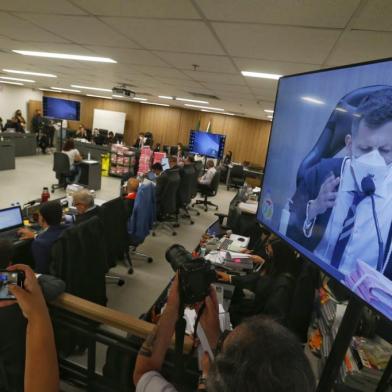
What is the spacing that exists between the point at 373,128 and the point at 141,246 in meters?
3.78

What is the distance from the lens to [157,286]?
311 cm

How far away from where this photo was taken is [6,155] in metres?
6.95

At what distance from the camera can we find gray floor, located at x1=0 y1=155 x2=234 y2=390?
2.83m

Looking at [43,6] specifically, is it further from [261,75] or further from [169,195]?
[169,195]

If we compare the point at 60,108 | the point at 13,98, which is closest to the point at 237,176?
the point at 60,108

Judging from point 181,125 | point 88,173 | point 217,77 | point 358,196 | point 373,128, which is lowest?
point 88,173

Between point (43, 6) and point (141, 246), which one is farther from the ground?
point (43, 6)

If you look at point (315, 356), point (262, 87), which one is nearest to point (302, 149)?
point (315, 356)

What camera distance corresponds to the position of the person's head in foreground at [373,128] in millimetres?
633

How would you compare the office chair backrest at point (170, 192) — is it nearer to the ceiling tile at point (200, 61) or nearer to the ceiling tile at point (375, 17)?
the ceiling tile at point (200, 61)

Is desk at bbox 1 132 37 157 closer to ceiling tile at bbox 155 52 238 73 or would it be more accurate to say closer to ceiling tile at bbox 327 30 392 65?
ceiling tile at bbox 155 52 238 73

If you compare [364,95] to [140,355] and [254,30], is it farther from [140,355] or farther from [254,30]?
[254,30]

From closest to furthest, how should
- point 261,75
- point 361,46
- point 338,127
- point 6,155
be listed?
point 338,127, point 361,46, point 261,75, point 6,155

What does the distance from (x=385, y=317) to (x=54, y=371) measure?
1.30 meters
